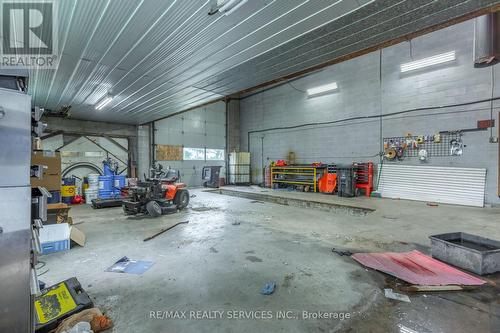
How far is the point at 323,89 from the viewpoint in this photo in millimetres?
9062

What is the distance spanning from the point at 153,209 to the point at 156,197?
395 mm

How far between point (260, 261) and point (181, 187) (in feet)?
12.3

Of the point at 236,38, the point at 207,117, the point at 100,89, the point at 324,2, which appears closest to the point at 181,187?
the point at 100,89

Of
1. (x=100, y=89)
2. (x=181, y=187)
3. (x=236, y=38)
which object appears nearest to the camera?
(x=236, y=38)

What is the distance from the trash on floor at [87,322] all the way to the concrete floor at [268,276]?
0.34 ft

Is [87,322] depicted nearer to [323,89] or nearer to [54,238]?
[54,238]

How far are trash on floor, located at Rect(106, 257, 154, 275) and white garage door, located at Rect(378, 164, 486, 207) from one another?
718 centimetres

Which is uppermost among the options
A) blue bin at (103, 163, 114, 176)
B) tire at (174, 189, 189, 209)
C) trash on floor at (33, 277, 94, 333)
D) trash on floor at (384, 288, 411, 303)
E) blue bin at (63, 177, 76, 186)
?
blue bin at (103, 163, 114, 176)

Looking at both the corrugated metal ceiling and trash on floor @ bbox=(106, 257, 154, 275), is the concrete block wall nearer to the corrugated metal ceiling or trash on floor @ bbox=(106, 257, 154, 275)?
the corrugated metal ceiling

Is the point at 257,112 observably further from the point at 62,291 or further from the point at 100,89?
the point at 62,291

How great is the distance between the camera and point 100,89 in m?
4.99

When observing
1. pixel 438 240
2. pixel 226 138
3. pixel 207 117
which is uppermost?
pixel 207 117

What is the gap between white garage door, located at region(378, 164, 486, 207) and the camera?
5.84 m

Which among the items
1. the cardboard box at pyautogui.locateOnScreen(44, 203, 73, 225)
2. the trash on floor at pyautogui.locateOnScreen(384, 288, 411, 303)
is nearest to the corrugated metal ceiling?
the cardboard box at pyautogui.locateOnScreen(44, 203, 73, 225)
